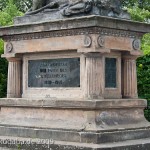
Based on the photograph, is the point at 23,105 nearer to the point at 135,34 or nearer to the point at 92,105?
the point at 92,105

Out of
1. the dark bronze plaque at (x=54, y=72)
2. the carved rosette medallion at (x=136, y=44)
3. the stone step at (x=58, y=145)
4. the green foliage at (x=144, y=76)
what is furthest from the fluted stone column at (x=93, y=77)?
the green foliage at (x=144, y=76)

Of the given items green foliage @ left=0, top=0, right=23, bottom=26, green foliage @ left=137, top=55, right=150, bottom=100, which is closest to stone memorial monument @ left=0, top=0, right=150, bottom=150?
green foliage @ left=137, top=55, right=150, bottom=100

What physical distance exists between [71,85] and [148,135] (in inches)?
84.3

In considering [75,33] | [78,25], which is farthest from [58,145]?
[78,25]

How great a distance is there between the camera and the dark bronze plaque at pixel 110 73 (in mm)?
11883

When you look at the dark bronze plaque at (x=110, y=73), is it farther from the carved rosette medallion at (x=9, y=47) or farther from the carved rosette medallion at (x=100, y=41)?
the carved rosette medallion at (x=9, y=47)

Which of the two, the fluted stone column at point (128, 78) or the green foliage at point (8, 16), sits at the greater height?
the green foliage at point (8, 16)

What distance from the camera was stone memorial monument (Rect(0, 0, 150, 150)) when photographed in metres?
11.2

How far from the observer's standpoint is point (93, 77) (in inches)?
448

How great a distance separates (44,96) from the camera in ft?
40.8

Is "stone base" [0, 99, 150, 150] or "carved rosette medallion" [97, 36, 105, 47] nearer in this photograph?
"stone base" [0, 99, 150, 150]

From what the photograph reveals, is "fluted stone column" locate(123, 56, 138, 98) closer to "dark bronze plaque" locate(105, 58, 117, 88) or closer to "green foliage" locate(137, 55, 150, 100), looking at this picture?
"dark bronze plaque" locate(105, 58, 117, 88)

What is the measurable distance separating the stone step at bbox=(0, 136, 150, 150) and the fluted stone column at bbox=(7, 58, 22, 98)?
1.25 metres

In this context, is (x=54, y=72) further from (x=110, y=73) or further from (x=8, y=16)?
(x=8, y=16)
